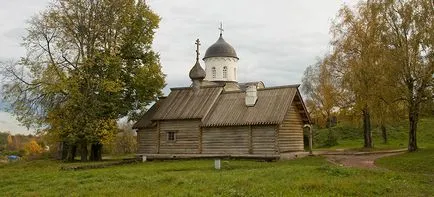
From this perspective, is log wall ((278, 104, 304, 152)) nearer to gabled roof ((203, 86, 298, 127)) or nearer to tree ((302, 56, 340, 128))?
gabled roof ((203, 86, 298, 127))

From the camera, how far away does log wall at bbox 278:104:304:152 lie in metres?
31.3

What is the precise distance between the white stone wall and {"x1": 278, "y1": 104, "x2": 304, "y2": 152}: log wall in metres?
16.0

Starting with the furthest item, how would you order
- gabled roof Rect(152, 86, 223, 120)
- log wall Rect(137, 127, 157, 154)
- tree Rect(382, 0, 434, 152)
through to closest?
log wall Rect(137, 127, 157, 154) < gabled roof Rect(152, 86, 223, 120) < tree Rect(382, 0, 434, 152)

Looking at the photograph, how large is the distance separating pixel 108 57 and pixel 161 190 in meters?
20.8

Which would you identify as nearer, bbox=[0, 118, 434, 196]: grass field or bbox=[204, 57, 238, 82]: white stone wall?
bbox=[0, 118, 434, 196]: grass field

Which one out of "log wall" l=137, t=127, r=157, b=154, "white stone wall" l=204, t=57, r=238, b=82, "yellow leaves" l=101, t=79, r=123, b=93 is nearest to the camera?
"yellow leaves" l=101, t=79, r=123, b=93

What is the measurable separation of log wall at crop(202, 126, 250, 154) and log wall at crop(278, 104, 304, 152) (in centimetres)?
259

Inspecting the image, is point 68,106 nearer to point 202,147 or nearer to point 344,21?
point 202,147

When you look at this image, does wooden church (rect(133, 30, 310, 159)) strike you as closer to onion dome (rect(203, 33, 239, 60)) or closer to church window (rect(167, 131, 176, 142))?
church window (rect(167, 131, 176, 142))

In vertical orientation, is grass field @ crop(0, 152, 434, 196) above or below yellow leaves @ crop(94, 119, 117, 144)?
below

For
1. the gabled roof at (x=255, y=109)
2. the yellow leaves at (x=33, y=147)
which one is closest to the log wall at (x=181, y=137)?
the gabled roof at (x=255, y=109)

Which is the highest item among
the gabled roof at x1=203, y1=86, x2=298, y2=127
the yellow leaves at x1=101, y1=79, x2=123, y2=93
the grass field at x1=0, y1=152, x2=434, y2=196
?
the yellow leaves at x1=101, y1=79, x2=123, y2=93

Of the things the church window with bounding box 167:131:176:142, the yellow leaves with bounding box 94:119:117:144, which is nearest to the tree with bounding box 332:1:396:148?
the church window with bounding box 167:131:176:142

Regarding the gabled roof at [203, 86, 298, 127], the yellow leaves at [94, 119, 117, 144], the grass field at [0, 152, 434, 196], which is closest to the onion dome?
the gabled roof at [203, 86, 298, 127]
